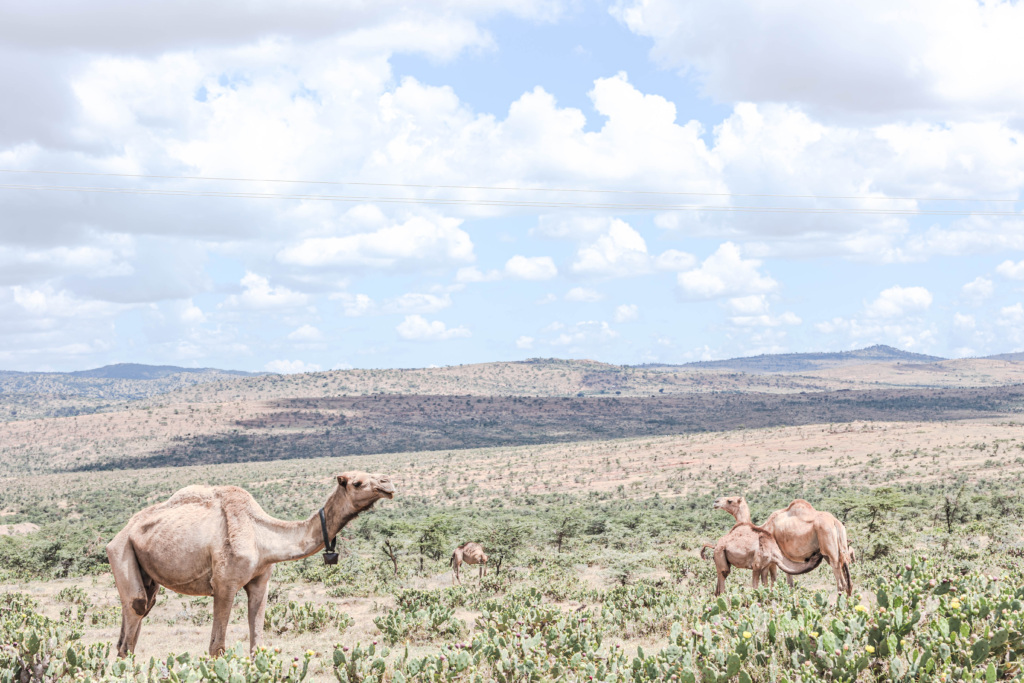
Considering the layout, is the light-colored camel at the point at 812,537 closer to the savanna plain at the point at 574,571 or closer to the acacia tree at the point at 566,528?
the savanna plain at the point at 574,571

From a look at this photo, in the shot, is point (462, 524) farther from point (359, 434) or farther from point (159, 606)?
point (359, 434)

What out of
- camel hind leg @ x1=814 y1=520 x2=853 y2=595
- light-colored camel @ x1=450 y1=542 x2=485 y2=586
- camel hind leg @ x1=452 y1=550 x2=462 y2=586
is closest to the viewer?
camel hind leg @ x1=814 y1=520 x2=853 y2=595

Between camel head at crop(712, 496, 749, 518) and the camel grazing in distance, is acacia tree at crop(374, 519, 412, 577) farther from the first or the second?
the camel grazing in distance

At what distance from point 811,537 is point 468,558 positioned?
9864 millimetres

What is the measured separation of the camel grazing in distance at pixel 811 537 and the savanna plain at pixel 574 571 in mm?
692

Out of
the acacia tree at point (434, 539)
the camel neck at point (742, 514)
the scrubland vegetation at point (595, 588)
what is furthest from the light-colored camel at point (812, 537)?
the acacia tree at point (434, 539)

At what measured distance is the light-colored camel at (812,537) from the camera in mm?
13055

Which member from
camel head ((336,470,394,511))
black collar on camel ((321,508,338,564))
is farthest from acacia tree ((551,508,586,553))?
camel head ((336,470,394,511))

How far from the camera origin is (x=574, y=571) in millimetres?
20250

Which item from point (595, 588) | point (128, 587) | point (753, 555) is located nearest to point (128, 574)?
point (128, 587)

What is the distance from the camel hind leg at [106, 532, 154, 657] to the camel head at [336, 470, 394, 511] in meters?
2.53

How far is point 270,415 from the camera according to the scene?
115 m

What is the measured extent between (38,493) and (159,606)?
47322mm

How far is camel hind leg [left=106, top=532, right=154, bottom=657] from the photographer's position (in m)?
8.63
